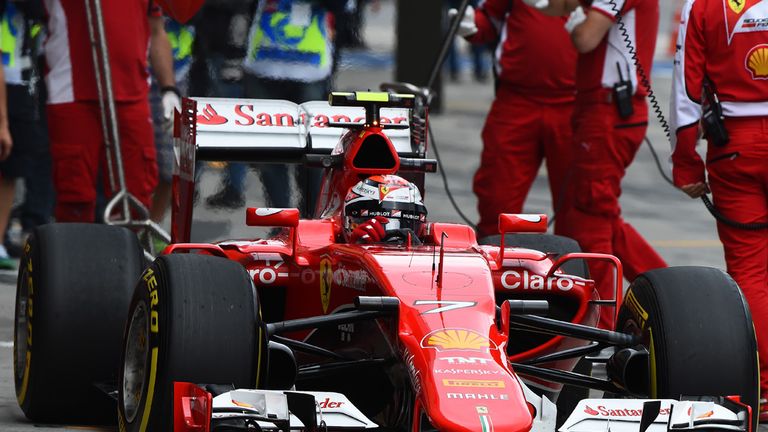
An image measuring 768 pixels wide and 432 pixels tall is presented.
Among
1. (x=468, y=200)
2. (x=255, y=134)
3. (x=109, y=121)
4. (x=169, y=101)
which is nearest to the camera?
(x=255, y=134)

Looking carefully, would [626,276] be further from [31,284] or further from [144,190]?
[31,284]

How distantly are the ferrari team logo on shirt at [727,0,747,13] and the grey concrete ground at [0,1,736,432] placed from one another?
9.71ft

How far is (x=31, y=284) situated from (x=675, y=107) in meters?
2.84

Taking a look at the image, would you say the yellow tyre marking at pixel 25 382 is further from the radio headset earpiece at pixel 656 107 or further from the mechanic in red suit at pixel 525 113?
the mechanic in red suit at pixel 525 113

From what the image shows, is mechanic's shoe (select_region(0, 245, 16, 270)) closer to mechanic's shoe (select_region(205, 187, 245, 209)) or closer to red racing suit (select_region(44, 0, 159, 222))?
red racing suit (select_region(44, 0, 159, 222))

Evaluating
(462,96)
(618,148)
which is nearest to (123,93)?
(618,148)

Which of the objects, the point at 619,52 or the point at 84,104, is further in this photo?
the point at 84,104

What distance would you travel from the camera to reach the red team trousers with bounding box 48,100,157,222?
8.99 metres

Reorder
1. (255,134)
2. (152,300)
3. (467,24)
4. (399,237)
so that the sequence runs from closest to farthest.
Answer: (152,300) < (399,237) < (255,134) < (467,24)

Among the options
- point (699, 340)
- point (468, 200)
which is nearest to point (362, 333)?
point (699, 340)

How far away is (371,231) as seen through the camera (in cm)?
634

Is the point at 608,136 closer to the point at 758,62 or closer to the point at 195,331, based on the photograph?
the point at 758,62

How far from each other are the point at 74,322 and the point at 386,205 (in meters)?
1.24

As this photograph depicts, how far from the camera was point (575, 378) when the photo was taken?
581 centimetres
